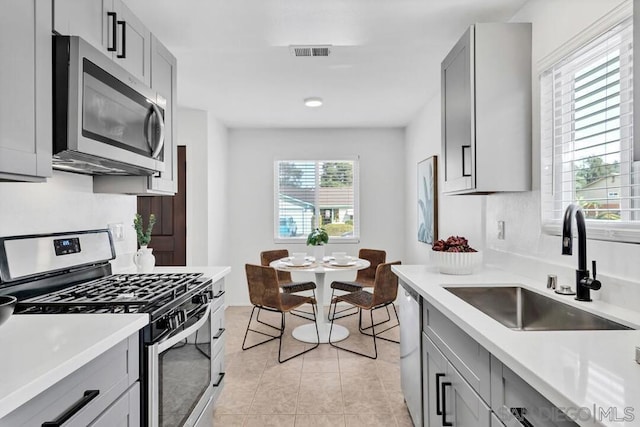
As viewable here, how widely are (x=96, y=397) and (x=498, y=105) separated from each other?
210 centimetres

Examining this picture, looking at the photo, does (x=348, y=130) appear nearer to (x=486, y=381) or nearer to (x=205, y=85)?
(x=205, y=85)

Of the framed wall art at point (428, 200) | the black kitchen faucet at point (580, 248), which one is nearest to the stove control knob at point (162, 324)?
the black kitchen faucet at point (580, 248)

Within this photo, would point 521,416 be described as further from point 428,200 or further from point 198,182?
point 198,182

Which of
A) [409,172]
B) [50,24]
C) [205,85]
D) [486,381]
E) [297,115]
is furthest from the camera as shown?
[409,172]

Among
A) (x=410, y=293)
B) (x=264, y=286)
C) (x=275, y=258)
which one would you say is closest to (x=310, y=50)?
(x=410, y=293)

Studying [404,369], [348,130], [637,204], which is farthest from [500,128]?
[348,130]

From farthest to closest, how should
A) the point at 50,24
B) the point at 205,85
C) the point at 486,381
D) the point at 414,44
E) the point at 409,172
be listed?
the point at 409,172 < the point at 205,85 < the point at 414,44 < the point at 50,24 < the point at 486,381

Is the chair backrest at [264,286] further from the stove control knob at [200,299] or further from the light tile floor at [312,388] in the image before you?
the stove control knob at [200,299]

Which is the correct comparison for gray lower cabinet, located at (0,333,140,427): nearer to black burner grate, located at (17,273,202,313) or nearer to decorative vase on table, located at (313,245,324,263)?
black burner grate, located at (17,273,202,313)

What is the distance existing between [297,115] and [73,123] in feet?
10.6

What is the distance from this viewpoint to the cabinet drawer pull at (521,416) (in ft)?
3.12

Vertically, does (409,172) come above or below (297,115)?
below

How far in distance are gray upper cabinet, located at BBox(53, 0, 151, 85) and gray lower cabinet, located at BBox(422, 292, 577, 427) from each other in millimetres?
1819

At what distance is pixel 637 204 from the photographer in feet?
4.50
